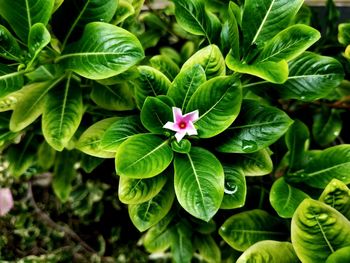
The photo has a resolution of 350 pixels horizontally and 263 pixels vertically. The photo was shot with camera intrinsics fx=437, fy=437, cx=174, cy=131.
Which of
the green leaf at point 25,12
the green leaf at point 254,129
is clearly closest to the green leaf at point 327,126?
the green leaf at point 254,129

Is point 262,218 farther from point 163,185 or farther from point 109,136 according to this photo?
point 109,136

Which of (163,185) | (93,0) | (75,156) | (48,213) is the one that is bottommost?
(48,213)

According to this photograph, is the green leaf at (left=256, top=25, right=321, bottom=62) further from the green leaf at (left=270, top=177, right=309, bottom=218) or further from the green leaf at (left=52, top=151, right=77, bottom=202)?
the green leaf at (left=52, top=151, right=77, bottom=202)

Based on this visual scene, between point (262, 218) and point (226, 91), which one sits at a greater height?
point (226, 91)

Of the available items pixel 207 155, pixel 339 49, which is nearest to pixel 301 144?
pixel 207 155

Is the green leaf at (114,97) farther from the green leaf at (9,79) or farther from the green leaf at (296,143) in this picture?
the green leaf at (296,143)

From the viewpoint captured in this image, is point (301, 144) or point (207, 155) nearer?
point (207, 155)

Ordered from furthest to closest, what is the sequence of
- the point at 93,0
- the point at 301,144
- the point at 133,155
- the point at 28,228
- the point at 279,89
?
the point at 28,228 < the point at 301,144 < the point at 279,89 < the point at 93,0 < the point at 133,155

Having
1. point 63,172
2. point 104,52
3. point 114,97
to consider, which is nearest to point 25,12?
point 104,52
